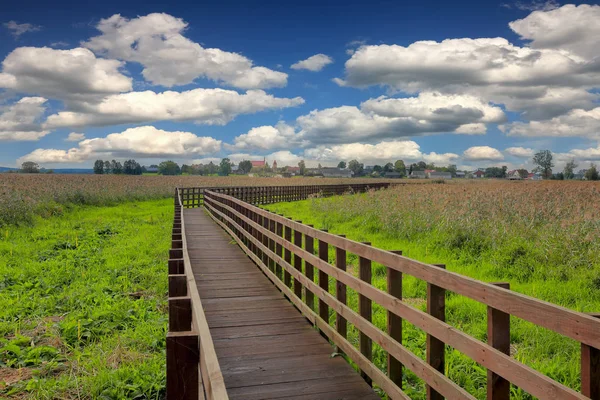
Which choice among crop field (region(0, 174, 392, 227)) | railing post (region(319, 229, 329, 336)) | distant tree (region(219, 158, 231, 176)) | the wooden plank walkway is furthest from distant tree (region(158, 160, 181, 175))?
railing post (region(319, 229, 329, 336))

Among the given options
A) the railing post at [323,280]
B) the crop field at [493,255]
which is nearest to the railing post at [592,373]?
the crop field at [493,255]

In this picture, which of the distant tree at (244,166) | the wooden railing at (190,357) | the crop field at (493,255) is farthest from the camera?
the distant tree at (244,166)

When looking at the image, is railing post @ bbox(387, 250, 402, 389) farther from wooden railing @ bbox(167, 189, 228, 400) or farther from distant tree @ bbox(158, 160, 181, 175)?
distant tree @ bbox(158, 160, 181, 175)

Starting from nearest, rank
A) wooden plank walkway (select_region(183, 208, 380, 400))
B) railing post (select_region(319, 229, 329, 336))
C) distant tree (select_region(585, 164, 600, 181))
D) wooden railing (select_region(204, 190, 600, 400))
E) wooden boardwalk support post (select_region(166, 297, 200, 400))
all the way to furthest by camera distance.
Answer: wooden boardwalk support post (select_region(166, 297, 200, 400)) → wooden railing (select_region(204, 190, 600, 400)) → wooden plank walkway (select_region(183, 208, 380, 400)) → railing post (select_region(319, 229, 329, 336)) → distant tree (select_region(585, 164, 600, 181))

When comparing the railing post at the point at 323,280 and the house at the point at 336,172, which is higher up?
the house at the point at 336,172

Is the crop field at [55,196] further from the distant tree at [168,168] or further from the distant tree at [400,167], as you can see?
the distant tree at [400,167]

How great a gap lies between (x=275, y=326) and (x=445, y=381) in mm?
3026

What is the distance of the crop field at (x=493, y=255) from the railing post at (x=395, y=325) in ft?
1.91

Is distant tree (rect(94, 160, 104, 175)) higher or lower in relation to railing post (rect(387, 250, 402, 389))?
higher

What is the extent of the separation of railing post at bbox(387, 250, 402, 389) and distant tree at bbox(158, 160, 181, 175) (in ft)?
Answer: 428

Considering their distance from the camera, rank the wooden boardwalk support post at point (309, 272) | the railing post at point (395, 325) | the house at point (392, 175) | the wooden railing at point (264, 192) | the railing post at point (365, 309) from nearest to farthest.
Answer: the railing post at point (395, 325)
the railing post at point (365, 309)
the wooden boardwalk support post at point (309, 272)
the wooden railing at point (264, 192)
the house at point (392, 175)

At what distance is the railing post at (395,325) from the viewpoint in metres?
3.88

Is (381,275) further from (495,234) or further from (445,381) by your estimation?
(445,381)

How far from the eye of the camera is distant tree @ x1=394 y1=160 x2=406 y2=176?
15062 centimetres
